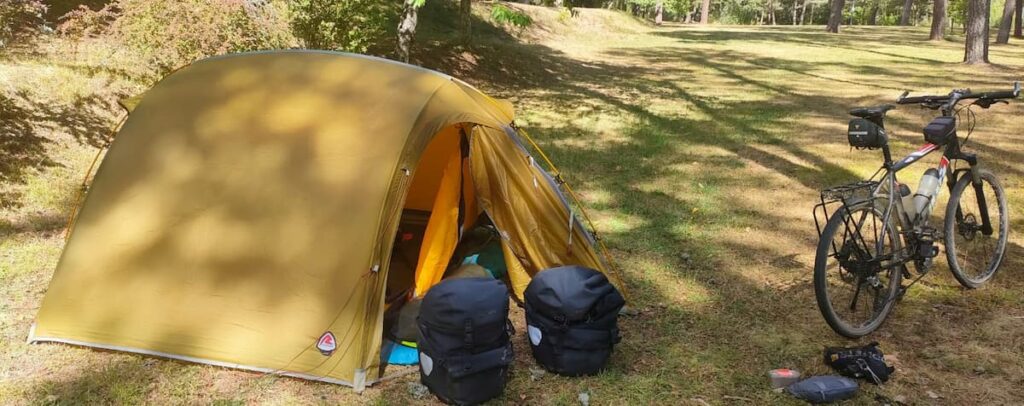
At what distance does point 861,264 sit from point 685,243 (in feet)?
6.47

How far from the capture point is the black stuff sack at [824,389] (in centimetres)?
343

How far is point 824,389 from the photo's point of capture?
346cm

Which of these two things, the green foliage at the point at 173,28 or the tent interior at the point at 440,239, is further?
the green foliage at the point at 173,28

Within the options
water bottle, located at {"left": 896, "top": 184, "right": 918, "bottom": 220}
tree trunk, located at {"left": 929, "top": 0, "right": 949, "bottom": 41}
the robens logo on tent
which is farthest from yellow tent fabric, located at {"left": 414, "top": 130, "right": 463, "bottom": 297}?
tree trunk, located at {"left": 929, "top": 0, "right": 949, "bottom": 41}

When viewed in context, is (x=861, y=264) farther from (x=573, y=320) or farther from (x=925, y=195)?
(x=573, y=320)

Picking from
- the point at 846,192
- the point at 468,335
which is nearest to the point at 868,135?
the point at 846,192

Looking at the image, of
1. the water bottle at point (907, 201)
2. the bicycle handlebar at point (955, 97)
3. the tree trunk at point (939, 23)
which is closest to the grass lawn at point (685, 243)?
the water bottle at point (907, 201)

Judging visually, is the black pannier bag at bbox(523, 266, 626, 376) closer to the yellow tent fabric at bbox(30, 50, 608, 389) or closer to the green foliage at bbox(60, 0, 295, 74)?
the yellow tent fabric at bbox(30, 50, 608, 389)

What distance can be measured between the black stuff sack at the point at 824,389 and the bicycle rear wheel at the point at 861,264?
18.1 inches

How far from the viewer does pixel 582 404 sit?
344cm

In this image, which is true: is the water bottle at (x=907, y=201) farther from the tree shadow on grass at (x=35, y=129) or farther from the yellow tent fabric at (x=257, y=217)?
the tree shadow on grass at (x=35, y=129)

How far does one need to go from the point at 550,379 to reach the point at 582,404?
0.29 meters

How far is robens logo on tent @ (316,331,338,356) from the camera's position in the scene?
3594 mm

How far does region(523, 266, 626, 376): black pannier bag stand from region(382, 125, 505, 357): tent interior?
877 millimetres
